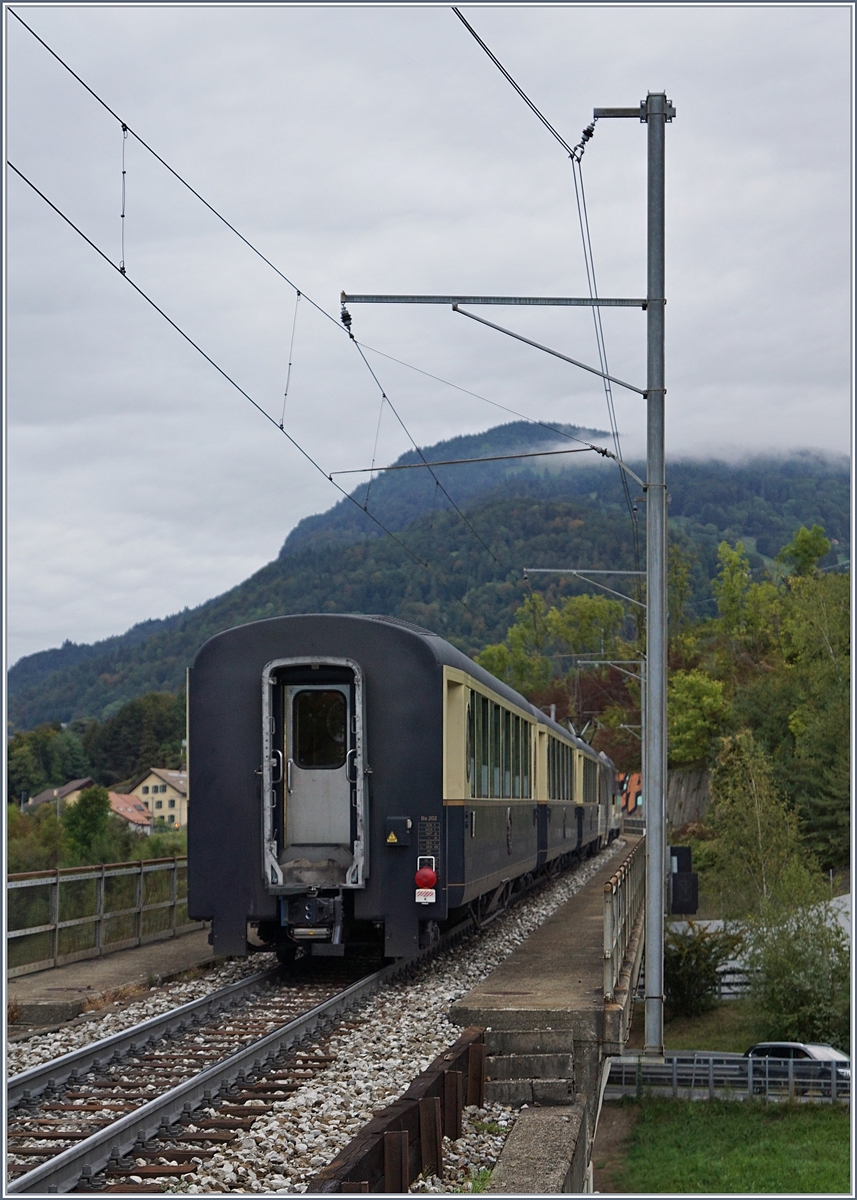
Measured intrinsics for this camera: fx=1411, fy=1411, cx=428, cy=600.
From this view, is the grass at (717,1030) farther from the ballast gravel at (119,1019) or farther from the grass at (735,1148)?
the ballast gravel at (119,1019)

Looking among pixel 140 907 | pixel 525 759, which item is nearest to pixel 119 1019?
pixel 140 907

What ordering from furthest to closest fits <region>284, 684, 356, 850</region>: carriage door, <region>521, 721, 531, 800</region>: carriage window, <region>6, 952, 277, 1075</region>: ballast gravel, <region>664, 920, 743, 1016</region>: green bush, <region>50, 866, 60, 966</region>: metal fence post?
<region>664, 920, 743, 1016</region>: green bush
<region>521, 721, 531, 800</region>: carriage window
<region>50, 866, 60, 966</region>: metal fence post
<region>284, 684, 356, 850</region>: carriage door
<region>6, 952, 277, 1075</region>: ballast gravel

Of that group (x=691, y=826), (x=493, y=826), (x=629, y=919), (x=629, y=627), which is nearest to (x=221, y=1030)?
(x=493, y=826)

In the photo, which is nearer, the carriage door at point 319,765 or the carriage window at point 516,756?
the carriage door at point 319,765

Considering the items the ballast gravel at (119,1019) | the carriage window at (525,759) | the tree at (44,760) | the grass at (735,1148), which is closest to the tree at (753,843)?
the grass at (735,1148)

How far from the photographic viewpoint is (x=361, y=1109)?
764 centimetres

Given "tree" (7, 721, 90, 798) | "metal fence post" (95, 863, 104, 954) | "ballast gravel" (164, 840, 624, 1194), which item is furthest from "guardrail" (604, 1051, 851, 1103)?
"tree" (7, 721, 90, 798)

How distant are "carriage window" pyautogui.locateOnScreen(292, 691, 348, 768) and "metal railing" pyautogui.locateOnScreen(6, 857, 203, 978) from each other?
279cm

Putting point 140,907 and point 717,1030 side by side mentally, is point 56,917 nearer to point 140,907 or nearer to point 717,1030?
point 140,907

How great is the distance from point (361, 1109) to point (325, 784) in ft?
16.8

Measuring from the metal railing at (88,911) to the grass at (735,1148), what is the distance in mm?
18059

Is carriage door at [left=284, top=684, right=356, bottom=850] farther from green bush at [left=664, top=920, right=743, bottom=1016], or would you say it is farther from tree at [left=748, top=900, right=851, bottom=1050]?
green bush at [left=664, top=920, right=743, bottom=1016]

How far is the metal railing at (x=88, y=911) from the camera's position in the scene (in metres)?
13.2

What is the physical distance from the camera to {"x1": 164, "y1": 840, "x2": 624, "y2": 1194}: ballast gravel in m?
6.55
